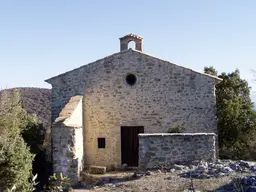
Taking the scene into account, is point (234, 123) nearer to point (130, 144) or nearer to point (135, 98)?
point (135, 98)

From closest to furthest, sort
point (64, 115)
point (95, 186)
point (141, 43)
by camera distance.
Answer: point (95, 186)
point (64, 115)
point (141, 43)

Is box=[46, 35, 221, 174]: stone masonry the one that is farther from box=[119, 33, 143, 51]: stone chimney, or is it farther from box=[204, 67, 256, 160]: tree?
box=[204, 67, 256, 160]: tree

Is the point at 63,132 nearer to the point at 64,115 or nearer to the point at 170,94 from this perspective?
the point at 64,115

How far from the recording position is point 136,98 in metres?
16.3

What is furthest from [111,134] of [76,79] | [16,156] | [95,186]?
[16,156]

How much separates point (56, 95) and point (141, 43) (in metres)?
5.12

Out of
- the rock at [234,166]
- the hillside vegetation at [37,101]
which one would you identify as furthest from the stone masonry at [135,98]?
the hillside vegetation at [37,101]

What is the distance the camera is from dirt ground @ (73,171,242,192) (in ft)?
32.8

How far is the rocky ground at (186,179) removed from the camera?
980cm

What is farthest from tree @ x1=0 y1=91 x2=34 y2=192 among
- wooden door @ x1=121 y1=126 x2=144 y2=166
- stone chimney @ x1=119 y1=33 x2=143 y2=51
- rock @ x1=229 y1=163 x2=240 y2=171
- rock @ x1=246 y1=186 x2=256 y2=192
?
stone chimney @ x1=119 y1=33 x2=143 y2=51

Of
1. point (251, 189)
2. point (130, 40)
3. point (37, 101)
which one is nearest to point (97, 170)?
point (130, 40)

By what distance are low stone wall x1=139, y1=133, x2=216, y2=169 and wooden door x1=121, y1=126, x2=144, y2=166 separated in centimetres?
337

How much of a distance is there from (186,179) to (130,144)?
→ 5888mm

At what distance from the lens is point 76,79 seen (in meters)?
16.7
